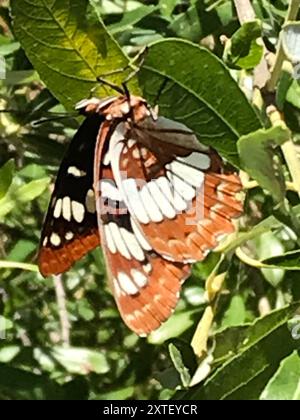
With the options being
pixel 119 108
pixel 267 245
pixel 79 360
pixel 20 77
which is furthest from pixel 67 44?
pixel 79 360

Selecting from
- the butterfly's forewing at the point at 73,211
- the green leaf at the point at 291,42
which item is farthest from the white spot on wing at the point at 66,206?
the green leaf at the point at 291,42

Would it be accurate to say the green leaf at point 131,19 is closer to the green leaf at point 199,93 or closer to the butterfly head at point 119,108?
the butterfly head at point 119,108

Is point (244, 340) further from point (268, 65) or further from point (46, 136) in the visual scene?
point (46, 136)

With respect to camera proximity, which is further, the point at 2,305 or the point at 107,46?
the point at 2,305

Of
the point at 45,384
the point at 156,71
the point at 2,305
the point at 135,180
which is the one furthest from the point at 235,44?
the point at 2,305

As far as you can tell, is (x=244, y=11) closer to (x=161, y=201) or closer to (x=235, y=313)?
(x=161, y=201)
